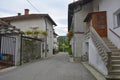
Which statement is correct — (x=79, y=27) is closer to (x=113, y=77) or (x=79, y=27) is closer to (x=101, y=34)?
(x=101, y=34)

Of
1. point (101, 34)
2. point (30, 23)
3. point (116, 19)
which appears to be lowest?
point (101, 34)

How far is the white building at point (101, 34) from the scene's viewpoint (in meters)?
9.37

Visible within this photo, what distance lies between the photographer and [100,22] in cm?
1566

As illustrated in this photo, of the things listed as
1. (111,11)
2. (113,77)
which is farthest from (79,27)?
(113,77)

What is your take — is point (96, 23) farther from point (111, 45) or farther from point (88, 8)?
point (88, 8)

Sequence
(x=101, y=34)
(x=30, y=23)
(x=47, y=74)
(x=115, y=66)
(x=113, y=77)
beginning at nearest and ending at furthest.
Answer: (x=113, y=77) → (x=115, y=66) → (x=47, y=74) → (x=101, y=34) → (x=30, y=23)

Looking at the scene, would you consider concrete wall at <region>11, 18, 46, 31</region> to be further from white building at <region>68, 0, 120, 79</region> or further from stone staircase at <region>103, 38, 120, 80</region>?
stone staircase at <region>103, 38, 120, 80</region>

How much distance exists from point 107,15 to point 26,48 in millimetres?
7610

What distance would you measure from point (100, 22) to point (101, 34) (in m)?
0.97

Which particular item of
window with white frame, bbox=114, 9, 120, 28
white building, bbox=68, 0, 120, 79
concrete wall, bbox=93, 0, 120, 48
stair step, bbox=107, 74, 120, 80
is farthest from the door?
stair step, bbox=107, 74, 120, 80

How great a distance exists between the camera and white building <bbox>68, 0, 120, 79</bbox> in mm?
9367

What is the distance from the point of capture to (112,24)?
13547mm

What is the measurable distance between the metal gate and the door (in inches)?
259

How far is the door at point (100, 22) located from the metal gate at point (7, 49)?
6590 millimetres
